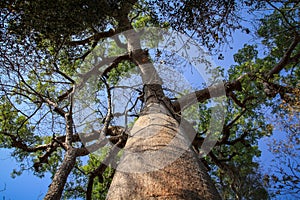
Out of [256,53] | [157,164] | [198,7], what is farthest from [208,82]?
[157,164]

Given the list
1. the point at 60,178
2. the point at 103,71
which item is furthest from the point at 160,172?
the point at 103,71

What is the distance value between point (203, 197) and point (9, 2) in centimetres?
258

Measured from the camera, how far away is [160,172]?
1.94 metres

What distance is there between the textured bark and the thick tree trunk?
56 cm

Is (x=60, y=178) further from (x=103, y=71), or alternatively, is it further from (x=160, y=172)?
(x=103, y=71)

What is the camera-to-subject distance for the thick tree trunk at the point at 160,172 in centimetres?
172

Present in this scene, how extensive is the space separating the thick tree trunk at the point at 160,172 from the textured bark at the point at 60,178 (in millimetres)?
556

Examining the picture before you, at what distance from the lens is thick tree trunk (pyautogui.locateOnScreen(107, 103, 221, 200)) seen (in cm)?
172

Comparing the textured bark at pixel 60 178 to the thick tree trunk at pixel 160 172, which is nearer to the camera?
the thick tree trunk at pixel 160 172

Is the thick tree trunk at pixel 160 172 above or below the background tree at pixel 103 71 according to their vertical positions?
below

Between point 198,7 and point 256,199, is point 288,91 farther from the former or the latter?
point 256,199

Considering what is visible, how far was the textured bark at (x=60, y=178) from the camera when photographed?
215 cm

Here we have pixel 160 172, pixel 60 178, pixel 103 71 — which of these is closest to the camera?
pixel 160 172

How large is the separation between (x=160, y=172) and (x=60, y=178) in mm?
1100
